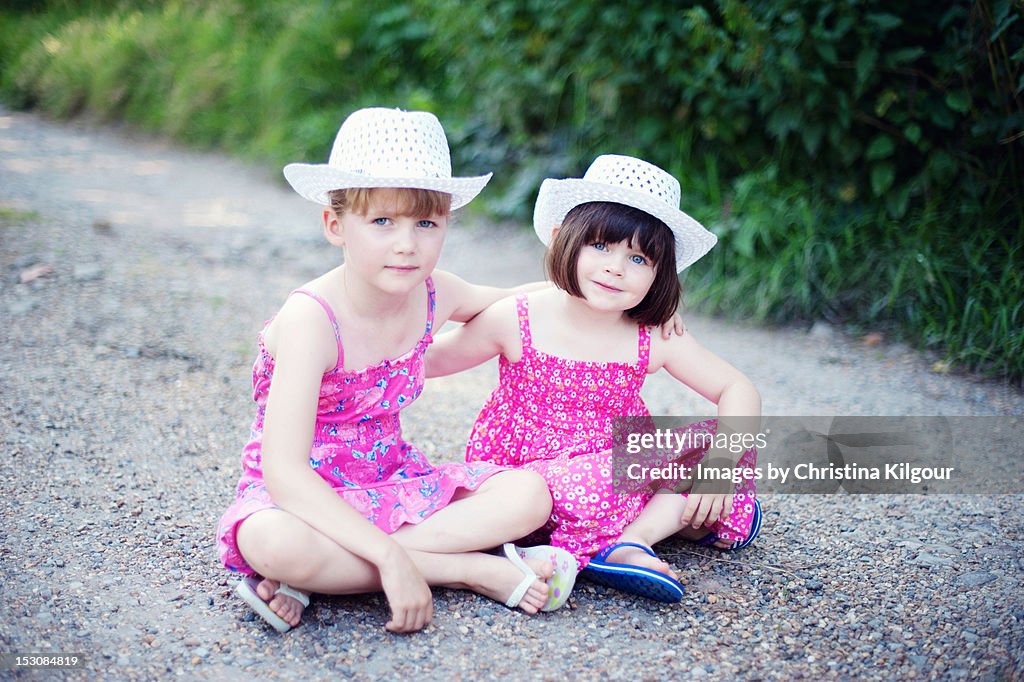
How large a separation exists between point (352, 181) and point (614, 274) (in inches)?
25.6

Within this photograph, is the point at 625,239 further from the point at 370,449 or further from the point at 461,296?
the point at 370,449

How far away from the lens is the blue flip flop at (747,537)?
2324mm

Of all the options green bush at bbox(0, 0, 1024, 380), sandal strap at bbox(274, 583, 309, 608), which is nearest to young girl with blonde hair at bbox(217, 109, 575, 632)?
sandal strap at bbox(274, 583, 309, 608)

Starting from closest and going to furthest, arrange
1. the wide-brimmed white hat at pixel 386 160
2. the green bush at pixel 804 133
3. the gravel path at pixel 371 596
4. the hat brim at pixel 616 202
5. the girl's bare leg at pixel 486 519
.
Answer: the gravel path at pixel 371 596, the wide-brimmed white hat at pixel 386 160, the girl's bare leg at pixel 486 519, the hat brim at pixel 616 202, the green bush at pixel 804 133

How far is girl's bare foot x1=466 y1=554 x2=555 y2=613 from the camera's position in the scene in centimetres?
204

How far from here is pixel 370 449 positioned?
2244 mm

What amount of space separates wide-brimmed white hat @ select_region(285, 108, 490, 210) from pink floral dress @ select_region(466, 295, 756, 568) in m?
0.50

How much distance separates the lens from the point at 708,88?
4.22m

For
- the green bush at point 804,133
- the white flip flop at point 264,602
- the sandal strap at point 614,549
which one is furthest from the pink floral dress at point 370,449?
the green bush at point 804,133

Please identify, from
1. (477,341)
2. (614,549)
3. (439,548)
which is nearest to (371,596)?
(439,548)

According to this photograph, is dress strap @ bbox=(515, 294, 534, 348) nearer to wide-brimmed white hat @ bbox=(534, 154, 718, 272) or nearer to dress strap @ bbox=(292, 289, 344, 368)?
wide-brimmed white hat @ bbox=(534, 154, 718, 272)

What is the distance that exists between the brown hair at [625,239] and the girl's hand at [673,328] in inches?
1.0

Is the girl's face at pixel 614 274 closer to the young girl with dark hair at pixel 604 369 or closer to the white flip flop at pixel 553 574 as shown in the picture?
the young girl with dark hair at pixel 604 369

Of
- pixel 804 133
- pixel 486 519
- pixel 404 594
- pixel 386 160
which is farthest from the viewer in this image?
pixel 804 133
